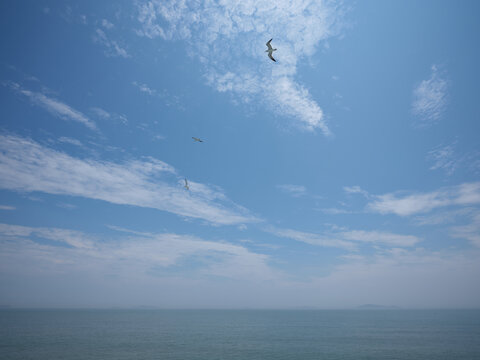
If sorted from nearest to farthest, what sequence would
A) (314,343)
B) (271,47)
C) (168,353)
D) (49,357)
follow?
(271,47)
(49,357)
(168,353)
(314,343)

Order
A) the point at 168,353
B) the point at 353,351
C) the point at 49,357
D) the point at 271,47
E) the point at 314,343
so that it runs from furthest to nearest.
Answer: the point at 314,343 < the point at 353,351 < the point at 168,353 < the point at 49,357 < the point at 271,47

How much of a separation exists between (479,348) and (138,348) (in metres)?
83.7

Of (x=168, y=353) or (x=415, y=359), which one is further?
(x=168, y=353)

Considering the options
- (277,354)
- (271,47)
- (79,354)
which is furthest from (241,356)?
(271,47)

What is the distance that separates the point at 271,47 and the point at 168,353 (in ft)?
204

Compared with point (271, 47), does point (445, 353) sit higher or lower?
lower

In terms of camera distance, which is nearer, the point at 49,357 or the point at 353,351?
the point at 49,357

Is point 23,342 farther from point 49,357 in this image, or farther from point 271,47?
point 271,47

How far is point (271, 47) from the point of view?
20.7 meters

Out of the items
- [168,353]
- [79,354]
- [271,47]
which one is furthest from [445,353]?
[79,354]

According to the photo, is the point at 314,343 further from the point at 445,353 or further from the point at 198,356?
the point at 198,356

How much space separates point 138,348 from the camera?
5991 centimetres

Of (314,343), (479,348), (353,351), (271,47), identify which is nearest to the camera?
(271,47)

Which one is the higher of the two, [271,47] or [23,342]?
[271,47]
